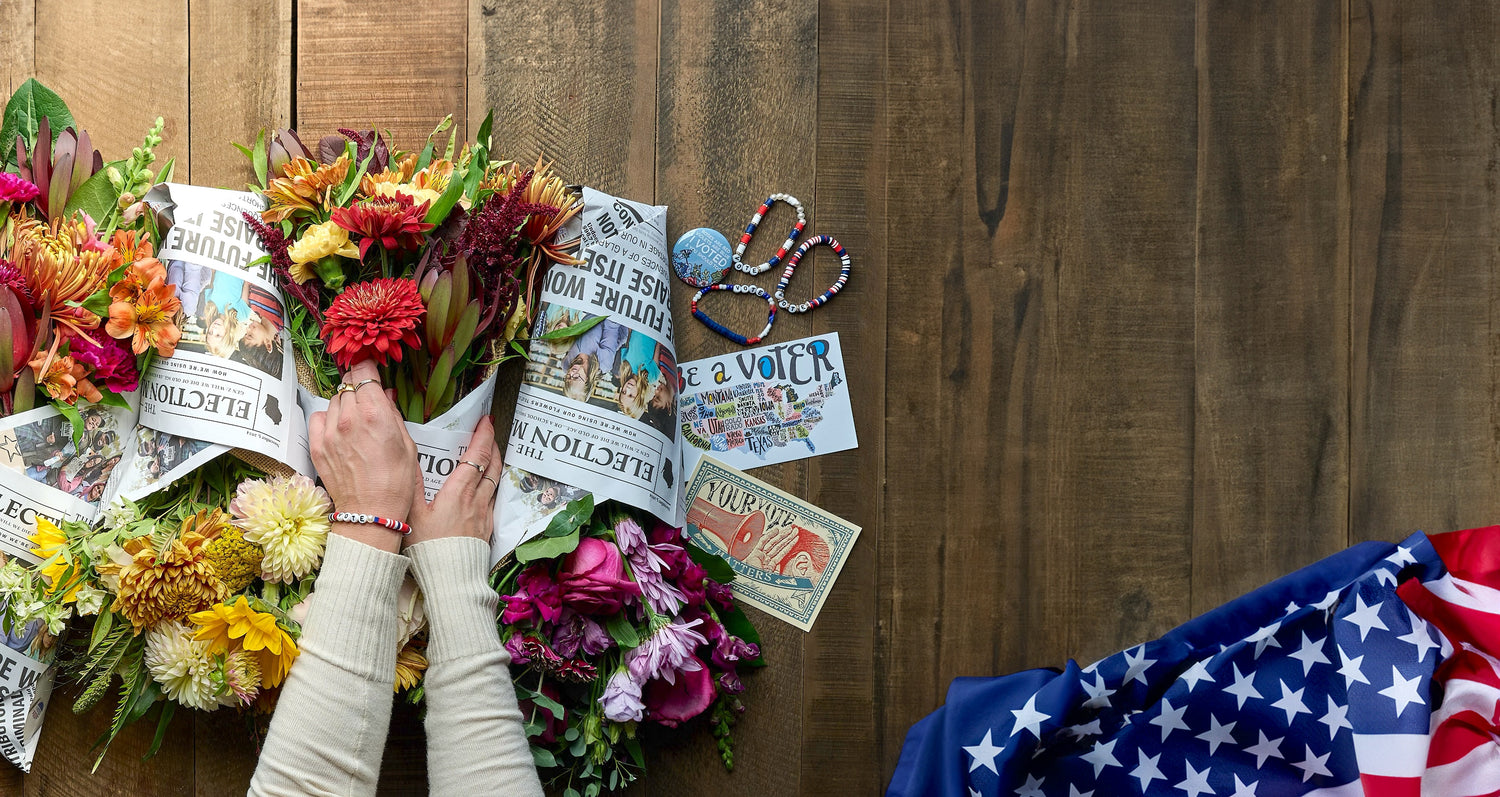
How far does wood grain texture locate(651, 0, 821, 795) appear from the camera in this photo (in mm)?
1099

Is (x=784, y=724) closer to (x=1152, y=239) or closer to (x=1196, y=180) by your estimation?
(x=1152, y=239)

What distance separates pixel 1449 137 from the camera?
112 centimetres

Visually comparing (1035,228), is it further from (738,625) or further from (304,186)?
(304,186)

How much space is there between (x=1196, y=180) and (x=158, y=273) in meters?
1.33

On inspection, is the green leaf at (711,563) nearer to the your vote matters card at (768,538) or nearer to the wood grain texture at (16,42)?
the your vote matters card at (768,538)

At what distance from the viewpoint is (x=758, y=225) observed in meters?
1.10

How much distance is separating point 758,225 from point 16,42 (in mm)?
1043

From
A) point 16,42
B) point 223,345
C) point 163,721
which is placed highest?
point 16,42

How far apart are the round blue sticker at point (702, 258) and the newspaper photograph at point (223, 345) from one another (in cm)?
50

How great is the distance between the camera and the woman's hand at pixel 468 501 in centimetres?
93

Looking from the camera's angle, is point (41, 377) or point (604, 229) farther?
point (604, 229)

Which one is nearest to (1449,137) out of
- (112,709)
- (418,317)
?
(418,317)

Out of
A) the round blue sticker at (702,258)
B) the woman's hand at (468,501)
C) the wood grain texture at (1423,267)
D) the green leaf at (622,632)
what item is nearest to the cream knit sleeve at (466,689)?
the woman's hand at (468,501)

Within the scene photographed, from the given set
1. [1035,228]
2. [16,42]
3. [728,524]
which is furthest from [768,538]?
[16,42]
